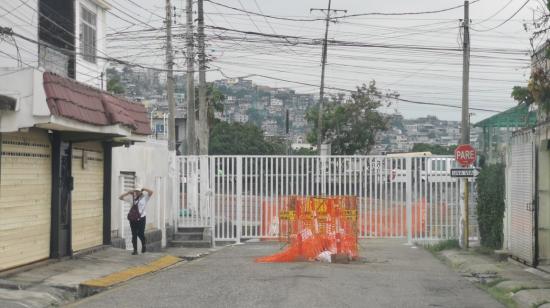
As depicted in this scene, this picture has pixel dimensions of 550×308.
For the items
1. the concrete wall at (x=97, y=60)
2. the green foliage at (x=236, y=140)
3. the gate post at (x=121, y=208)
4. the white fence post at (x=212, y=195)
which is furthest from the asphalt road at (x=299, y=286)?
the green foliage at (x=236, y=140)

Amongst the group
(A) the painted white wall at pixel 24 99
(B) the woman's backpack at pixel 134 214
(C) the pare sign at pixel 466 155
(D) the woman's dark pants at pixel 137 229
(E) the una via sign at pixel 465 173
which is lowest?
(D) the woman's dark pants at pixel 137 229

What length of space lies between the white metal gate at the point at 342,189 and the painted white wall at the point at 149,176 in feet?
3.26

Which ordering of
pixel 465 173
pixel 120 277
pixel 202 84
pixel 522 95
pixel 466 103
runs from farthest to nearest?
pixel 202 84 → pixel 466 103 → pixel 465 173 → pixel 120 277 → pixel 522 95

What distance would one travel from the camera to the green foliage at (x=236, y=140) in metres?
67.1

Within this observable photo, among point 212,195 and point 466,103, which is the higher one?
point 466,103

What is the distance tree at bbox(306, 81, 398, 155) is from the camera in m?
51.5

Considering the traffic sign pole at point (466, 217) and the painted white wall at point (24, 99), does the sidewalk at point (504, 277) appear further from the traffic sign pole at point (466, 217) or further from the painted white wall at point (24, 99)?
the painted white wall at point (24, 99)

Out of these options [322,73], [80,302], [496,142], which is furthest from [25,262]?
[322,73]

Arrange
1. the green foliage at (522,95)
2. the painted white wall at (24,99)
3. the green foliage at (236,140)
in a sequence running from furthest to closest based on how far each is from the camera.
Answer: the green foliage at (236,140) → the green foliage at (522,95) → the painted white wall at (24,99)

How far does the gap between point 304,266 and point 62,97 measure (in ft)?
21.4

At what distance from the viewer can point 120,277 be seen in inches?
603

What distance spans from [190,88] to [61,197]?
13.6 m

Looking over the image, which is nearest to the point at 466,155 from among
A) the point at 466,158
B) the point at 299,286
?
the point at 466,158

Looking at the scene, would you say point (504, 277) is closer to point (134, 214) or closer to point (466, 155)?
point (466, 155)
